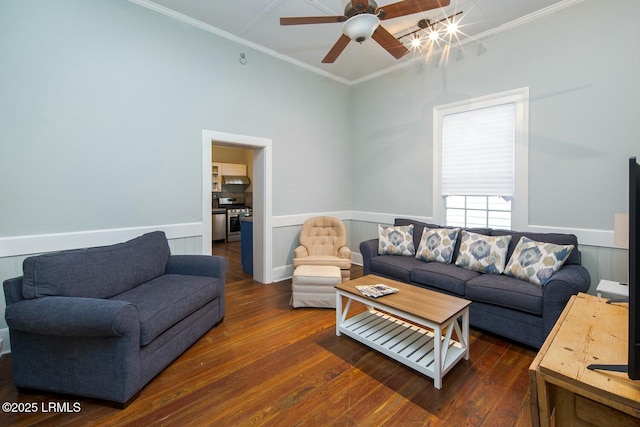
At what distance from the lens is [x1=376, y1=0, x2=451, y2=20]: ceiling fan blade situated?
2096mm

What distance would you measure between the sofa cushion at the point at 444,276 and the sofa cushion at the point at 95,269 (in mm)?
2703

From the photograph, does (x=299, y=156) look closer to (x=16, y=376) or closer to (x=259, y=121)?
(x=259, y=121)

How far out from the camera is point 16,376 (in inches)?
75.2

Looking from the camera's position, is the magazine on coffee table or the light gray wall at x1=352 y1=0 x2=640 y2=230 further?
the light gray wall at x1=352 y1=0 x2=640 y2=230

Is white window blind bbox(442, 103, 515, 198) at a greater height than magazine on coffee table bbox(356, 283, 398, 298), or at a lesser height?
greater

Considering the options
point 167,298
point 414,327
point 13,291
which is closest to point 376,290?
point 414,327

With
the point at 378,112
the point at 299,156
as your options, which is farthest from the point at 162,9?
the point at 378,112

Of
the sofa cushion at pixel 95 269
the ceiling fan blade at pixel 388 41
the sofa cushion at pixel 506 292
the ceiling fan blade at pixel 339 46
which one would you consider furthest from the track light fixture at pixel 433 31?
the sofa cushion at pixel 95 269

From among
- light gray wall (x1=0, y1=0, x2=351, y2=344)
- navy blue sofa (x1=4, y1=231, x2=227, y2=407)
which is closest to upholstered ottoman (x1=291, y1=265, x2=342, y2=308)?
navy blue sofa (x1=4, y1=231, x2=227, y2=407)

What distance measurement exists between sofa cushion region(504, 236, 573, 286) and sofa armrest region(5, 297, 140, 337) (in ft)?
10.5

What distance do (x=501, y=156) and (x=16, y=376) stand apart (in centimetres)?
485

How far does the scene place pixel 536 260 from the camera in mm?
2699

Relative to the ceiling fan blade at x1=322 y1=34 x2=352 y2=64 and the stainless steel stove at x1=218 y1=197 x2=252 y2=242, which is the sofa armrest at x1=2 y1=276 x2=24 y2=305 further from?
the stainless steel stove at x1=218 y1=197 x2=252 y2=242

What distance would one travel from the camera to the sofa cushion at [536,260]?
2594mm
